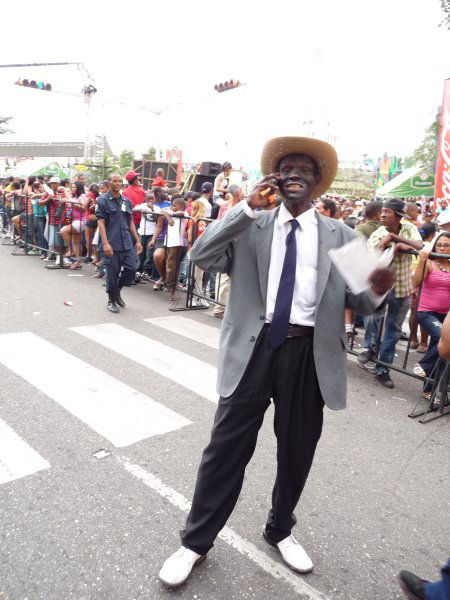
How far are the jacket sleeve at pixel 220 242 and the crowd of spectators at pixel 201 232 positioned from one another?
39cm

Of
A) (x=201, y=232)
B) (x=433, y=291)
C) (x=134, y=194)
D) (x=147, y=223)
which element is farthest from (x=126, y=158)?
(x=433, y=291)

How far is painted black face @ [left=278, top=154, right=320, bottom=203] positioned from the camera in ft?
7.49

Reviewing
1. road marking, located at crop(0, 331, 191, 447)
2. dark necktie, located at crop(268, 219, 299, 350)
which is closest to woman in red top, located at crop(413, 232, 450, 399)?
road marking, located at crop(0, 331, 191, 447)

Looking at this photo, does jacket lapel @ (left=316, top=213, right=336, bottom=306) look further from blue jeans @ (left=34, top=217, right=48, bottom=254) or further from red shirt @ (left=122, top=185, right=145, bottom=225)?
blue jeans @ (left=34, top=217, right=48, bottom=254)

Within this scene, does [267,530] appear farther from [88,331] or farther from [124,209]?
[124,209]

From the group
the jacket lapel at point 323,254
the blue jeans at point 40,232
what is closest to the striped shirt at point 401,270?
the jacket lapel at point 323,254

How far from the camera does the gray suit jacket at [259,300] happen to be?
231 cm

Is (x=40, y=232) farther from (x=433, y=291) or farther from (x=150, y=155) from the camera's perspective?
(x=150, y=155)

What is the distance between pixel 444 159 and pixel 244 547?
1261 centimetres

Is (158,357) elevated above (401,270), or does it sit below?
below

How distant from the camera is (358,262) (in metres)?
2.06

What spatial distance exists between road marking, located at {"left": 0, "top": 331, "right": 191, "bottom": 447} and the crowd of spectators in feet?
6.70

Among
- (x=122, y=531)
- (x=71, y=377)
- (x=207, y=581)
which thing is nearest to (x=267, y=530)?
(x=207, y=581)

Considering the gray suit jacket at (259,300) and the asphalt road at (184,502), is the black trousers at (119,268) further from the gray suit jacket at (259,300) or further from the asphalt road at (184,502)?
the gray suit jacket at (259,300)
